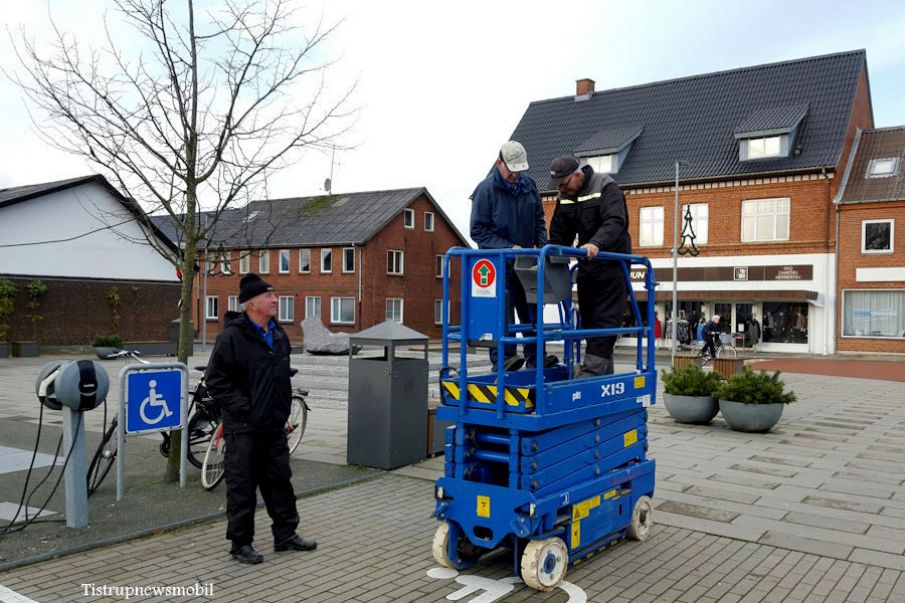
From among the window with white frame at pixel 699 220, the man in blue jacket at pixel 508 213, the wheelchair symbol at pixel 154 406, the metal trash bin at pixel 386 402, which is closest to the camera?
the man in blue jacket at pixel 508 213

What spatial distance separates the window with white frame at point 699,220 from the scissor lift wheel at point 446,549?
112ft

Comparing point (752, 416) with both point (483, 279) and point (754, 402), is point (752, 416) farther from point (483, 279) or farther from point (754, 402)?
point (483, 279)

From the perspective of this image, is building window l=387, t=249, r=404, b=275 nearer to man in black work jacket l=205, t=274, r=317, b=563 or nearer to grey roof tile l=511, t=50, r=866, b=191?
grey roof tile l=511, t=50, r=866, b=191

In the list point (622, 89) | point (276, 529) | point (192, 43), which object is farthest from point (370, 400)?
point (622, 89)

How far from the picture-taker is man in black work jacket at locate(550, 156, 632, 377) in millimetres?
6133

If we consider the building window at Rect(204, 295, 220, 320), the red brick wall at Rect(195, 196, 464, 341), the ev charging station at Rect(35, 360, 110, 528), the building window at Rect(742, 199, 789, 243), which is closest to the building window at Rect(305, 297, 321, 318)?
the red brick wall at Rect(195, 196, 464, 341)

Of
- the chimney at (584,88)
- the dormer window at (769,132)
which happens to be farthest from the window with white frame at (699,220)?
the chimney at (584,88)

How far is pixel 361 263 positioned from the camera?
43.5 metres

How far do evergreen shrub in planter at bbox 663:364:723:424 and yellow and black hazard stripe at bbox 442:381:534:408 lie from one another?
302 inches

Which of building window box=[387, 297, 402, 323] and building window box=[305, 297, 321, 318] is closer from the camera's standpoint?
building window box=[387, 297, 402, 323]

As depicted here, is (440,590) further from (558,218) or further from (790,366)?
(790,366)

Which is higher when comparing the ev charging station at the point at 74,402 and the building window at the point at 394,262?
the building window at the point at 394,262

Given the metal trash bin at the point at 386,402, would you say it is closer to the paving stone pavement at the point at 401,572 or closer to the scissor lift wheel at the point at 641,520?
the paving stone pavement at the point at 401,572

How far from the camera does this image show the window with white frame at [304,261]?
46.2 meters
